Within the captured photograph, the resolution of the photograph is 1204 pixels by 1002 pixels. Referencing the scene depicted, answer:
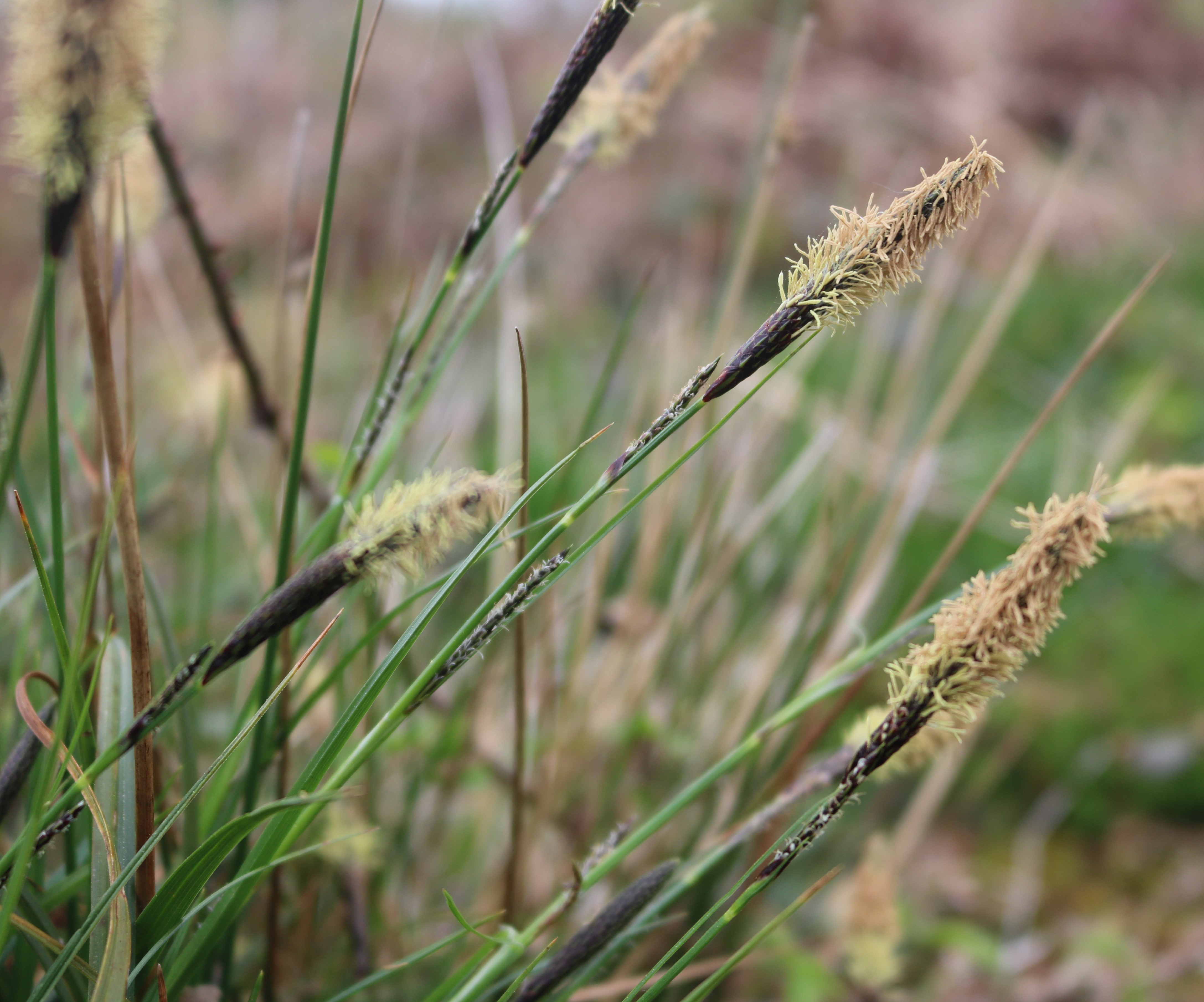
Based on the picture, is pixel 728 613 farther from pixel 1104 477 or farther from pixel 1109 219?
pixel 1109 219

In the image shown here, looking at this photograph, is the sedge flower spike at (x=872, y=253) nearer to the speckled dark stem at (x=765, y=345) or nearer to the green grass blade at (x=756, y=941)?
Result: the speckled dark stem at (x=765, y=345)

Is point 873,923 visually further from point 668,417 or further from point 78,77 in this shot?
point 78,77

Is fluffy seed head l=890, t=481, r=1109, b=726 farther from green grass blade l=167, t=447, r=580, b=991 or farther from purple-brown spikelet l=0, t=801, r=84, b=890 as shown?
purple-brown spikelet l=0, t=801, r=84, b=890

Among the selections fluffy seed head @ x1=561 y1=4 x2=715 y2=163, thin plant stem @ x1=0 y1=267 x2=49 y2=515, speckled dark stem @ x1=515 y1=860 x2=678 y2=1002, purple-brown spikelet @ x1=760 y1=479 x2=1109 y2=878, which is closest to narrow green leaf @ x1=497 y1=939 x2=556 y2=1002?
speckled dark stem @ x1=515 y1=860 x2=678 y2=1002

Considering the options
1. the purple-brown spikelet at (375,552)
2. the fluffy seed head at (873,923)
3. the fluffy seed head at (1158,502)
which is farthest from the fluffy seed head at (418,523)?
the fluffy seed head at (873,923)

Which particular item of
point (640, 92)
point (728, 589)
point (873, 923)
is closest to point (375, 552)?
point (640, 92)
